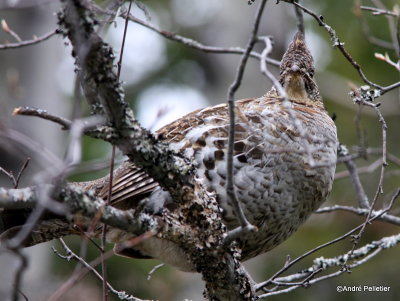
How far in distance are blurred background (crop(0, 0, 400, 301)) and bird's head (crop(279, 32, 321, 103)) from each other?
1.65 meters

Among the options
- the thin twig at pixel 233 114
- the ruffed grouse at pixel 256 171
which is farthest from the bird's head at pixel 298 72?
the thin twig at pixel 233 114

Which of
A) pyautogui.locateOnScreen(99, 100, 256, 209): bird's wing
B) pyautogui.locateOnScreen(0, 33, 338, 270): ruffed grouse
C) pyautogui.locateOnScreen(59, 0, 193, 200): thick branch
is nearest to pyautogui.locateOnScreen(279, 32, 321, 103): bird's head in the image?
pyautogui.locateOnScreen(0, 33, 338, 270): ruffed grouse

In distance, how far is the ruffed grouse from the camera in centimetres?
400

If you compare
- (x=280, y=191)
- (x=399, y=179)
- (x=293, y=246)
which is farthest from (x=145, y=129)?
(x=399, y=179)

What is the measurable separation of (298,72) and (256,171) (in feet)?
4.11

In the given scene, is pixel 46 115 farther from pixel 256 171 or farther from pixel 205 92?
pixel 205 92

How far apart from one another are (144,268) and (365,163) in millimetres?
3375

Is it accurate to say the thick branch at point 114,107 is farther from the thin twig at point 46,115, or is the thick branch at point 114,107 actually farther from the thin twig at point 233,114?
the thin twig at point 233,114

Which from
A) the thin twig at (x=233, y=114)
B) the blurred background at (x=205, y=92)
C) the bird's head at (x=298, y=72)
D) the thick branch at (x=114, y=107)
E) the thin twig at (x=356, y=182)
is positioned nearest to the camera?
the thin twig at (x=233, y=114)

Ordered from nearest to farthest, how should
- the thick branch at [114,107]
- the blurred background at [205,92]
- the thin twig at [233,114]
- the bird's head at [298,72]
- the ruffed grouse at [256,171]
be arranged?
the thin twig at [233,114]
the thick branch at [114,107]
the ruffed grouse at [256,171]
the bird's head at [298,72]
the blurred background at [205,92]

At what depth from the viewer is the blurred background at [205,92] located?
7480 millimetres

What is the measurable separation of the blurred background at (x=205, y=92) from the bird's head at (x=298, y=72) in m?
1.65

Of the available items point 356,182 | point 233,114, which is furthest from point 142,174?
point 356,182

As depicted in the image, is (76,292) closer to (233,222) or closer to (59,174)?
(233,222)
